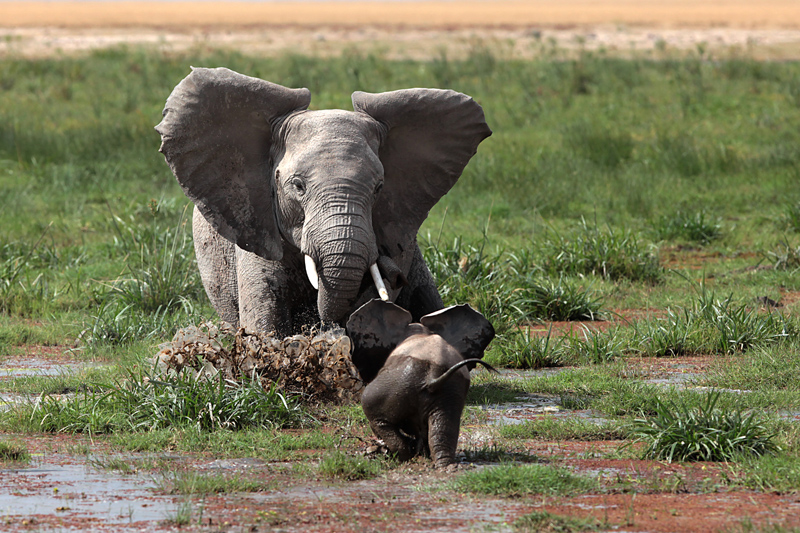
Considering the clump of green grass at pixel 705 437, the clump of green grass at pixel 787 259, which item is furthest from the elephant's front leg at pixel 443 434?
the clump of green grass at pixel 787 259

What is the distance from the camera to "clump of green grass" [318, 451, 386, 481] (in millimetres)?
4801

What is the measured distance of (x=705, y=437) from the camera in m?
5.06

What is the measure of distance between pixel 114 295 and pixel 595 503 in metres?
5.47

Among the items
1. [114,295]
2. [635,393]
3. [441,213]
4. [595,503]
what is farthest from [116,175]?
[595,503]

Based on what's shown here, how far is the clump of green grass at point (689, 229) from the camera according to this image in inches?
452

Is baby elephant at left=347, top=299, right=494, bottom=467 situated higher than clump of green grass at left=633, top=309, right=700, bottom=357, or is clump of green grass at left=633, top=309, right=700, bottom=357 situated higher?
baby elephant at left=347, top=299, right=494, bottom=467

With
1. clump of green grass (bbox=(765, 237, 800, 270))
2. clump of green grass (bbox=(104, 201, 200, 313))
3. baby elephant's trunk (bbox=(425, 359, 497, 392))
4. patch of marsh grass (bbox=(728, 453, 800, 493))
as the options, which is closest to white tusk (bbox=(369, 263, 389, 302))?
baby elephant's trunk (bbox=(425, 359, 497, 392))

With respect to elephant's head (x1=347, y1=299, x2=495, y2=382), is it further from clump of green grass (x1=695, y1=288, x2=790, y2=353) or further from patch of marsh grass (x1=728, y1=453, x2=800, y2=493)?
clump of green grass (x1=695, y1=288, x2=790, y2=353)

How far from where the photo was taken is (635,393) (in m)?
6.21

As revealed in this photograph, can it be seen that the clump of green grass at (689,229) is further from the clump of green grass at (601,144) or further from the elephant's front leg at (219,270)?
the elephant's front leg at (219,270)

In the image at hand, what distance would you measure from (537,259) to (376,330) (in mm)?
→ 4904

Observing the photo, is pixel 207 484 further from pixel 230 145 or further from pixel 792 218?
pixel 792 218

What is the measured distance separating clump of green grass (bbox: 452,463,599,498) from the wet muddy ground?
5cm

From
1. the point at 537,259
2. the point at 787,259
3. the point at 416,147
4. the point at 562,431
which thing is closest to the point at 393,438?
the point at 562,431
